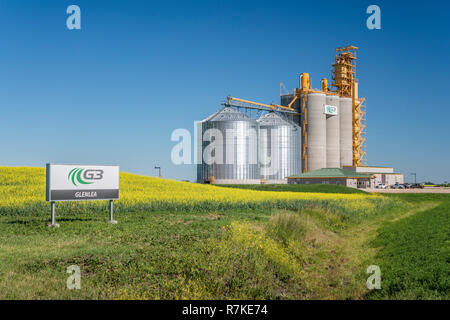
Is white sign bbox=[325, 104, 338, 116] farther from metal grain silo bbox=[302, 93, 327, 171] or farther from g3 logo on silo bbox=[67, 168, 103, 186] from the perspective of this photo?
g3 logo on silo bbox=[67, 168, 103, 186]

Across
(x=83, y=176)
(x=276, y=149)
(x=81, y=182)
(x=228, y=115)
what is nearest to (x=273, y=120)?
(x=276, y=149)

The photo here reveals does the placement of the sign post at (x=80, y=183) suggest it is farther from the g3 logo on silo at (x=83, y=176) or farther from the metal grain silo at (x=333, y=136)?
the metal grain silo at (x=333, y=136)

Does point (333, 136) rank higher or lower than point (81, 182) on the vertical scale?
higher

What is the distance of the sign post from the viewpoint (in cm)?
2094

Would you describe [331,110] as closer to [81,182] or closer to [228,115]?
[228,115]

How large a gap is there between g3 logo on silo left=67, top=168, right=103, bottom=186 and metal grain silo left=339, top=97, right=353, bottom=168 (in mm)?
85116

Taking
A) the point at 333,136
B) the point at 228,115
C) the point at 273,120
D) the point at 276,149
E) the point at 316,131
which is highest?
the point at 228,115

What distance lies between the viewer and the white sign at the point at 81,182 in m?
21.0

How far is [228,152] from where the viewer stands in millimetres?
78375

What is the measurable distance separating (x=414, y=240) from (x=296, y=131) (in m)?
73.7

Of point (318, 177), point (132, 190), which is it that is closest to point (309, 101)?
point (318, 177)

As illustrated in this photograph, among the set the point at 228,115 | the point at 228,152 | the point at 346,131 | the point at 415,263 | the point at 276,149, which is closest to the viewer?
the point at 415,263

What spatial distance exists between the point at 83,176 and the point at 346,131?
285ft

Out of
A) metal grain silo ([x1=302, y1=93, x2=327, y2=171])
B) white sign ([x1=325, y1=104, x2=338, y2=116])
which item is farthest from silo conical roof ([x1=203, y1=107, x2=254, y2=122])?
white sign ([x1=325, y1=104, x2=338, y2=116])
